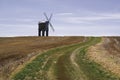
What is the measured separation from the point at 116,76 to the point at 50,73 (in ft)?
22.9

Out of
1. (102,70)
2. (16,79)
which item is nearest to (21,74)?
(16,79)

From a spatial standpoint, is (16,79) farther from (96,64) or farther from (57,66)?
(96,64)

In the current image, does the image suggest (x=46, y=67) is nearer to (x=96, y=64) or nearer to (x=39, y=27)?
(x=96, y=64)

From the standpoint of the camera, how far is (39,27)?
14200cm

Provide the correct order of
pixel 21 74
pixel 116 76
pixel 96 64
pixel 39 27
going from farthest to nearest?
pixel 39 27
pixel 96 64
pixel 21 74
pixel 116 76

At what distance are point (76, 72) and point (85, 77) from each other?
10.2 feet

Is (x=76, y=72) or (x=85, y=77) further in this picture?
(x=76, y=72)

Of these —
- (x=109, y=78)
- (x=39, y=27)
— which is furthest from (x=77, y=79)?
(x=39, y=27)

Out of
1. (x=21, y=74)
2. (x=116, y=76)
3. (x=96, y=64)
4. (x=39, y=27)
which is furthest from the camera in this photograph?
(x=39, y=27)

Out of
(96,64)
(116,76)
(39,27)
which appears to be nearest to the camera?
(116,76)

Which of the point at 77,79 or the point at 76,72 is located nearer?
the point at 77,79

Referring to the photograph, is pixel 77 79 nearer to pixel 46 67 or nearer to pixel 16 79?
pixel 16 79

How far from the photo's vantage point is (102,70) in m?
36.6

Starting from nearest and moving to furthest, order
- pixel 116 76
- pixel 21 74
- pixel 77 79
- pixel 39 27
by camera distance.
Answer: pixel 77 79, pixel 116 76, pixel 21 74, pixel 39 27
